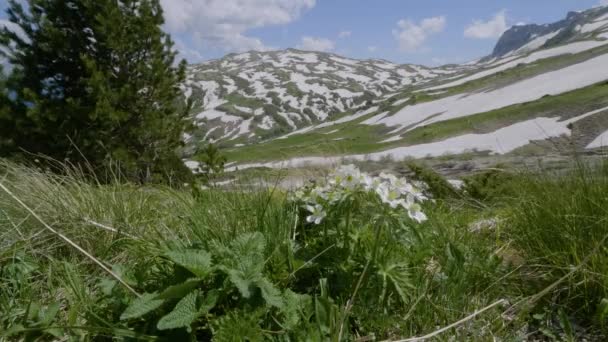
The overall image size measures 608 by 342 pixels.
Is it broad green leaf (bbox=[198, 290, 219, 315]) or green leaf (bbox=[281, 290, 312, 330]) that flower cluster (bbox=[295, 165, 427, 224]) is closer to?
green leaf (bbox=[281, 290, 312, 330])

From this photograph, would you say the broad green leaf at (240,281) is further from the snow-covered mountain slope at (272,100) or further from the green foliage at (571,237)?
the snow-covered mountain slope at (272,100)

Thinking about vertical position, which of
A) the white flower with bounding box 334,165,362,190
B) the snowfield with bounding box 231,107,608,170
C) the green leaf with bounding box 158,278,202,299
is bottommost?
the snowfield with bounding box 231,107,608,170

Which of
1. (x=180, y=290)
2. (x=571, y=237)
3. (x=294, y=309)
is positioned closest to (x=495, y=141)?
(x=571, y=237)

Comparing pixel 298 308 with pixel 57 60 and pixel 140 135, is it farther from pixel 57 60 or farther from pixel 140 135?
pixel 57 60

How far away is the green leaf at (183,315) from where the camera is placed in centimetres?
184

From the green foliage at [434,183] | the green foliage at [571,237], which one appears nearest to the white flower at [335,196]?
the green foliage at [571,237]

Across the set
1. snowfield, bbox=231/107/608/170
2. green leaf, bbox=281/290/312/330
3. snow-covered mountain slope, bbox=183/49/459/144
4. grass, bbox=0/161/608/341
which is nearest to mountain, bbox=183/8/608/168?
snowfield, bbox=231/107/608/170

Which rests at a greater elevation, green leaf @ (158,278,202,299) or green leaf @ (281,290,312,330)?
green leaf @ (158,278,202,299)

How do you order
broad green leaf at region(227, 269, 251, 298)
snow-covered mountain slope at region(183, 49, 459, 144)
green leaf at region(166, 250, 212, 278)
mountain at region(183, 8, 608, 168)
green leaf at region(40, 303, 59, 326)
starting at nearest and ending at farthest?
broad green leaf at region(227, 269, 251, 298)
green leaf at region(166, 250, 212, 278)
green leaf at region(40, 303, 59, 326)
mountain at region(183, 8, 608, 168)
snow-covered mountain slope at region(183, 49, 459, 144)

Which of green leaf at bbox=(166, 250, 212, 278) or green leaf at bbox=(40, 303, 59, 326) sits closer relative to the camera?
green leaf at bbox=(166, 250, 212, 278)

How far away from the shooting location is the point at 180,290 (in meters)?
2.00

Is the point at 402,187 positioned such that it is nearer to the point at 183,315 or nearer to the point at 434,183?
the point at 183,315

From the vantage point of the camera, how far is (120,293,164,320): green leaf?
75.6 inches

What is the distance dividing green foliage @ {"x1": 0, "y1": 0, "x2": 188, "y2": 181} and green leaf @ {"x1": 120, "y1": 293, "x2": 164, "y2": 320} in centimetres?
1136
